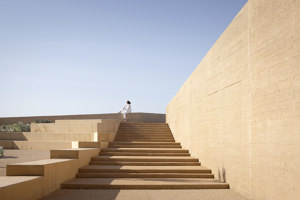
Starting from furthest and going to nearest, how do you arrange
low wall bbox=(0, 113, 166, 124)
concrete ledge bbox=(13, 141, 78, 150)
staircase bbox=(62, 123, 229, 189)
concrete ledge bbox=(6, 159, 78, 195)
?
low wall bbox=(0, 113, 166, 124)
concrete ledge bbox=(13, 141, 78, 150)
staircase bbox=(62, 123, 229, 189)
concrete ledge bbox=(6, 159, 78, 195)

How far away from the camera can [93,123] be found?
15367 millimetres

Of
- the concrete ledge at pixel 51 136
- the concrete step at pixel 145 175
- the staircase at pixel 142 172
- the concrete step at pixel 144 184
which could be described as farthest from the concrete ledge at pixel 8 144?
the concrete step at pixel 144 184

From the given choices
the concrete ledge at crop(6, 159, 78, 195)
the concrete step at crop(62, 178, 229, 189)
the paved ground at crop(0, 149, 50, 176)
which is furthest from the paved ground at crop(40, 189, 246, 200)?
the paved ground at crop(0, 149, 50, 176)

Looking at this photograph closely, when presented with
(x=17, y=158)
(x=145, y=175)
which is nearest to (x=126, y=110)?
(x=17, y=158)

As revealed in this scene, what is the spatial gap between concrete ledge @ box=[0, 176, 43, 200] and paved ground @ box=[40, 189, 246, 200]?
37 cm

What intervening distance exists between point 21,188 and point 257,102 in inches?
174

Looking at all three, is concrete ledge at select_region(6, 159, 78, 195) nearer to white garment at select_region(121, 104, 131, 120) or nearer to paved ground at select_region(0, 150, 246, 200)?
paved ground at select_region(0, 150, 246, 200)

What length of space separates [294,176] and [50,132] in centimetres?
1363

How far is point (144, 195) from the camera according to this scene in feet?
21.5

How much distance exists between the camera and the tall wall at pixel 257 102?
4836mm

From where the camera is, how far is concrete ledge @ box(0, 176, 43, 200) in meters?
4.56

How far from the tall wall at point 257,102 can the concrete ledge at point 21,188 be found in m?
4.06

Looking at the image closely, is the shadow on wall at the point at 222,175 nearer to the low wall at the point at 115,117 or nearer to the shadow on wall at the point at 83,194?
the shadow on wall at the point at 83,194

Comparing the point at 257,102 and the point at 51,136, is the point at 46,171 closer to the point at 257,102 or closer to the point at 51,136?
the point at 257,102
